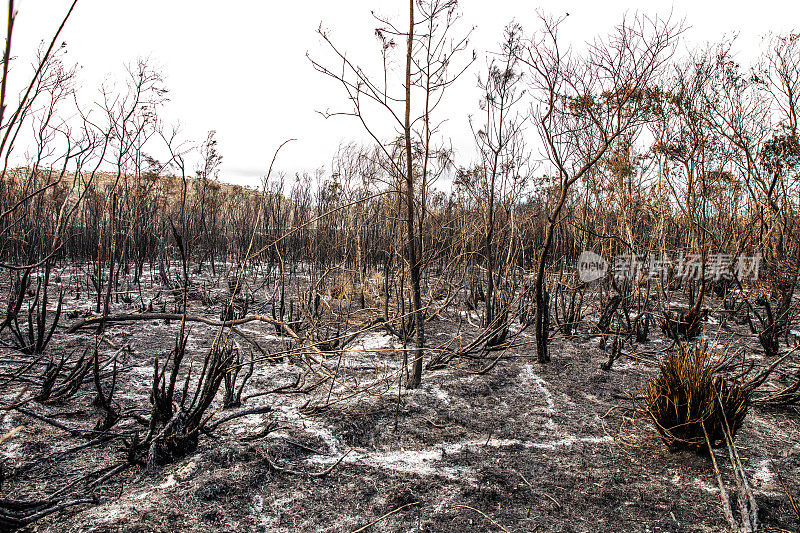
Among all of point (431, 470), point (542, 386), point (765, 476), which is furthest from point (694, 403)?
point (431, 470)

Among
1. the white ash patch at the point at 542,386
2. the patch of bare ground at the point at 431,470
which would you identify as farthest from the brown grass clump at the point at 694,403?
the white ash patch at the point at 542,386

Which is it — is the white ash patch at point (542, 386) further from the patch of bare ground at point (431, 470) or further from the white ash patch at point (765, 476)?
the white ash patch at point (765, 476)

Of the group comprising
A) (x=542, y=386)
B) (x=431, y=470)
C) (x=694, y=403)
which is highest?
(x=694, y=403)

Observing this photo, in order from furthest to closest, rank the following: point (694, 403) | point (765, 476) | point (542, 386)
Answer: point (542, 386) → point (694, 403) → point (765, 476)

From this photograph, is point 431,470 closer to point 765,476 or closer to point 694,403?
point 694,403

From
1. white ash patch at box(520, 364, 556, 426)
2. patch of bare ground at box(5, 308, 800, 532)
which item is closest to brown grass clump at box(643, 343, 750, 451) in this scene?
patch of bare ground at box(5, 308, 800, 532)

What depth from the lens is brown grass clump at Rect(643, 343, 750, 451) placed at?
2.18 metres

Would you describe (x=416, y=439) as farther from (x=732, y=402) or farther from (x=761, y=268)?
(x=761, y=268)

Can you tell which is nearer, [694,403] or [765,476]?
[765,476]

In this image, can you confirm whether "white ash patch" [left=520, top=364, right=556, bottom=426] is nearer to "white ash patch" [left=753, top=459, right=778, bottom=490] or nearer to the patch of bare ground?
the patch of bare ground

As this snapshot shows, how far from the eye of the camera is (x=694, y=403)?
2.21 metres

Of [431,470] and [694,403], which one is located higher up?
[694,403]

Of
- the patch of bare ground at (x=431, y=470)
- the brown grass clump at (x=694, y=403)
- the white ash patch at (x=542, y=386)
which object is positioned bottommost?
the patch of bare ground at (x=431, y=470)

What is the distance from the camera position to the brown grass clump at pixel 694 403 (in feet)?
7.16
